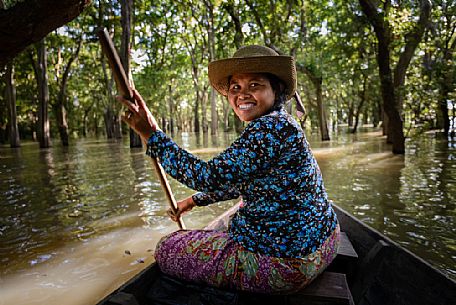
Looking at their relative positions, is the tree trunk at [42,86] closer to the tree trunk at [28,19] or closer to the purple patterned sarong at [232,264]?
the tree trunk at [28,19]

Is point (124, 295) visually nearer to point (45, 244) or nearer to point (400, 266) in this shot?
point (400, 266)

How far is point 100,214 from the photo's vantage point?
509 cm

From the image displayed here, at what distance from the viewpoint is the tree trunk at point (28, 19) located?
4.58 meters

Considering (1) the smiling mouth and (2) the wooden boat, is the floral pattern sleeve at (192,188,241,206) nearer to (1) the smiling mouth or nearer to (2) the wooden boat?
(2) the wooden boat

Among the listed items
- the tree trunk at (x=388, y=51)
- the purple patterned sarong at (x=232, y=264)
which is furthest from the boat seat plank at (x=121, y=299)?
the tree trunk at (x=388, y=51)

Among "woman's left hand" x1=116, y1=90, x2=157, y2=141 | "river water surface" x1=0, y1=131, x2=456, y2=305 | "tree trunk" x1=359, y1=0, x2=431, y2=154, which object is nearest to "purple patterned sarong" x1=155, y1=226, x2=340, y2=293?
"woman's left hand" x1=116, y1=90, x2=157, y2=141

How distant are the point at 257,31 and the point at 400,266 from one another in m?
14.6

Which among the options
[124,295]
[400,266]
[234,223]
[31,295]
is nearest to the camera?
[124,295]

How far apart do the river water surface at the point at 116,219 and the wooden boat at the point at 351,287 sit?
41.1 inches

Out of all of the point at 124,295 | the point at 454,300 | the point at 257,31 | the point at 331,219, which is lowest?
the point at 454,300

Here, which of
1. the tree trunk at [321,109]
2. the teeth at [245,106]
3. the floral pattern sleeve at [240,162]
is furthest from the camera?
the tree trunk at [321,109]

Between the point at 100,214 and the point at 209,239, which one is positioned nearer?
the point at 209,239

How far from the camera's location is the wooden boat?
5.64 ft

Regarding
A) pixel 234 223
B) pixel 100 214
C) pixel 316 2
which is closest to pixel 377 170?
pixel 100 214
